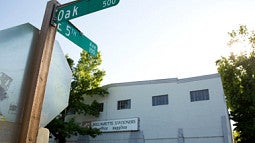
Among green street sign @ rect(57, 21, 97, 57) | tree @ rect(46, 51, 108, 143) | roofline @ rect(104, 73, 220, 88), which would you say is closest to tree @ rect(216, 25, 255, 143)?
roofline @ rect(104, 73, 220, 88)

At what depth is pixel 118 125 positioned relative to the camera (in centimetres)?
2156

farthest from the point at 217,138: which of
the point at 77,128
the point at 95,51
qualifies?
the point at 95,51

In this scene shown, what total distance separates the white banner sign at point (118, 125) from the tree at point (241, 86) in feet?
36.1

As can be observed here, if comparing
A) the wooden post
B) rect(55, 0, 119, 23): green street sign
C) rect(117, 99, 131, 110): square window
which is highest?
rect(117, 99, 131, 110): square window

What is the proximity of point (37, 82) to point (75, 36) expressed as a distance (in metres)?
1.22

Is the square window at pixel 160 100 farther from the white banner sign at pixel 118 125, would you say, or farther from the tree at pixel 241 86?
the tree at pixel 241 86

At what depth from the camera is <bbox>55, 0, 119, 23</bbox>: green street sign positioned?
340cm

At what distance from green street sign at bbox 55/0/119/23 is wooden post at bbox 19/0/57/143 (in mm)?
216

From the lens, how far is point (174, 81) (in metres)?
21.0

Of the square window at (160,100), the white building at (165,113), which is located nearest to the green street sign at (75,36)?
the white building at (165,113)

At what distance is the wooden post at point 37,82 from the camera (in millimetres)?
2609

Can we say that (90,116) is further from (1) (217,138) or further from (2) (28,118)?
(2) (28,118)

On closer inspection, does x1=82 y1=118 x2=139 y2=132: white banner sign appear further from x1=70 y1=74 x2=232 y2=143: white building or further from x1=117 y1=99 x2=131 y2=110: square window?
x1=117 y1=99 x2=131 y2=110: square window

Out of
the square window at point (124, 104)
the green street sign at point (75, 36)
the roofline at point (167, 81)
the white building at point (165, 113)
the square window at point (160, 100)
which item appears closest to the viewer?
the green street sign at point (75, 36)
